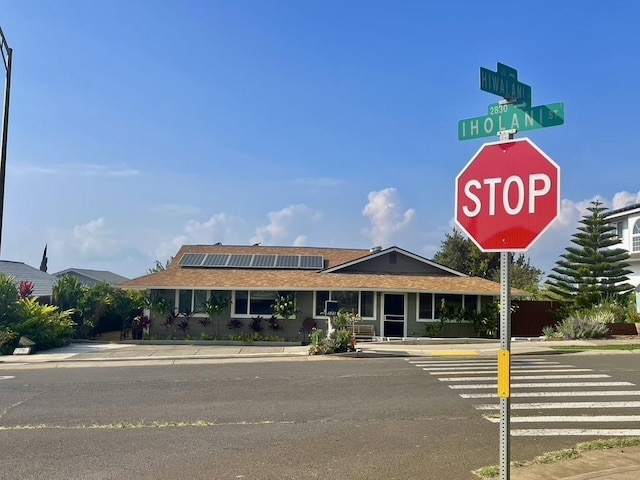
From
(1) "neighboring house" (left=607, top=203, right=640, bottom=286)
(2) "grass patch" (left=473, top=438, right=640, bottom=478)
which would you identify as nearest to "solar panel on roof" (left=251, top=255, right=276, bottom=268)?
(1) "neighboring house" (left=607, top=203, right=640, bottom=286)

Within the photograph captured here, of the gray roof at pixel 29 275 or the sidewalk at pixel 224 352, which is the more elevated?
the gray roof at pixel 29 275

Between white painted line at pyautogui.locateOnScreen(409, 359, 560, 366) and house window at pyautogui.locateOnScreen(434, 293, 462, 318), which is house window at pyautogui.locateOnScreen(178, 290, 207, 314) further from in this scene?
white painted line at pyautogui.locateOnScreen(409, 359, 560, 366)

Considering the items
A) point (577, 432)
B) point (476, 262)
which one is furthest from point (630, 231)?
point (577, 432)

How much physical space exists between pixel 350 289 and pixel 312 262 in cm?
463

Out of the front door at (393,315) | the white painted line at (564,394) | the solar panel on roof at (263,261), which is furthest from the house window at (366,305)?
the white painted line at (564,394)

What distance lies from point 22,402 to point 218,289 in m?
15.1

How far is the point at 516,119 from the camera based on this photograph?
4590 millimetres

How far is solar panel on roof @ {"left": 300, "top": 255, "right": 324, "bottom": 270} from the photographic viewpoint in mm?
29948

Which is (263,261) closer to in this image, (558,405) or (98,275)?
(558,405)

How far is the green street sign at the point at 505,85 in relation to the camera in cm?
460

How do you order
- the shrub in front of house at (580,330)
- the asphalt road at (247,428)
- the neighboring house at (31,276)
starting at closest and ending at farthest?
1. the asphalt road at (247,428)
2. the shrub in front of house at (580,330)
3. the neighboring house at (31,276)

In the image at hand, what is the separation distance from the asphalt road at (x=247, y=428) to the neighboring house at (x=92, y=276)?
34701 mm

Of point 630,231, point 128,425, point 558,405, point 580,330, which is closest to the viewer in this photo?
point 128,425

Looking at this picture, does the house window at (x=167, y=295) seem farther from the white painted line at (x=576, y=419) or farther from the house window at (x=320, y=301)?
the white painted line at (x=576, y=419)
